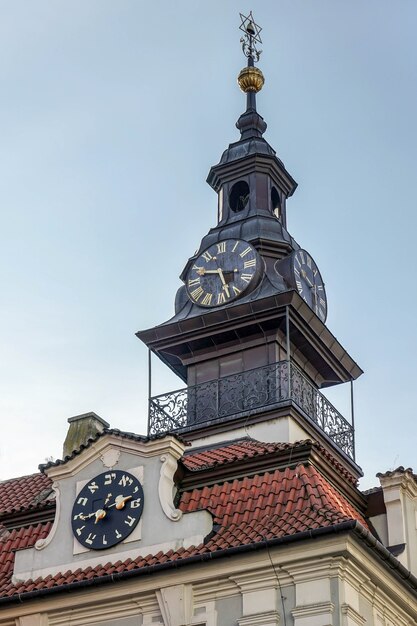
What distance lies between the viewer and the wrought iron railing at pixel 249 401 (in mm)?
31141

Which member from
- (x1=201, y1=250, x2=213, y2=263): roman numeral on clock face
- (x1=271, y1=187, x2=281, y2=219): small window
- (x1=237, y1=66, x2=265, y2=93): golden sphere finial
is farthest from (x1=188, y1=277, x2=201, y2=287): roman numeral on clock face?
(x1=237, y1=66, x2=265, y2=93): golden sphere finial

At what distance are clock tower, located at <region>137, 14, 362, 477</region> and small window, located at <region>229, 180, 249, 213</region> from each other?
1.39 ft

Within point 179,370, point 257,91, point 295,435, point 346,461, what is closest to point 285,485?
point 295,435

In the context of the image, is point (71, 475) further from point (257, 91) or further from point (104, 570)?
point (257, 91)

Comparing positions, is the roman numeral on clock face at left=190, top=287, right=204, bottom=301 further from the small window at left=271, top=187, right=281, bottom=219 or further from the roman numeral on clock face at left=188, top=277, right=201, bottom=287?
the small window at left=271, top=187, right=281, bottom=219

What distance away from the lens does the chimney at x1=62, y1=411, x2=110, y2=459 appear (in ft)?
108

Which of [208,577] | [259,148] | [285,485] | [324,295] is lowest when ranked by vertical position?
[208,577]

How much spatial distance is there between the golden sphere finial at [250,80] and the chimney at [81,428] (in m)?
12.2

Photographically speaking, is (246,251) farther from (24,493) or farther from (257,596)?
(257,596)

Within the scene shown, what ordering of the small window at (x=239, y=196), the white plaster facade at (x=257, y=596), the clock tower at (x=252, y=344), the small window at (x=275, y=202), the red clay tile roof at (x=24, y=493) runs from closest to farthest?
1. the white plaster facade at (x=257, y=596)
2. the red clay tile roof at (x=24, y=493)
3. the clock tower at (x=252, y=344)
4. the small window at (x=239, y=196)
5. the small window at (x=275, y=202)

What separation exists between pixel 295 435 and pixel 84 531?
7137mm

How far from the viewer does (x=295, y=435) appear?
99.7 feet

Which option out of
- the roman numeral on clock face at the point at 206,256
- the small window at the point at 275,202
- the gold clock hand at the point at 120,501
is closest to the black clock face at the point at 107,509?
the gold clock hand at the point at 120,501

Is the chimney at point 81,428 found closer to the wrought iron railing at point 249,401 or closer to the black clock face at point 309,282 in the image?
the wrought iron railing at point 249,401
